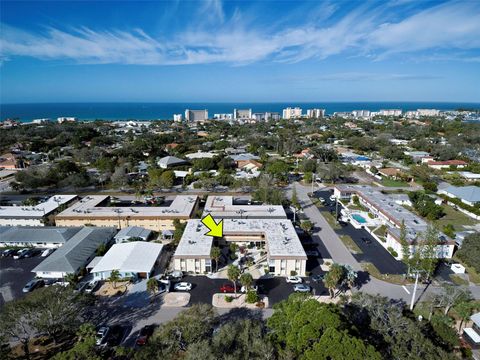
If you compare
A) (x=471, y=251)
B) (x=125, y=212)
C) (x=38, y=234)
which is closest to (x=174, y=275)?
(x=125, y=212)

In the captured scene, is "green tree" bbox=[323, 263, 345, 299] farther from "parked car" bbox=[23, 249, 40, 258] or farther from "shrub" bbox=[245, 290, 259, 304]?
"parked car" bbox=[23, 249, 40, 258]

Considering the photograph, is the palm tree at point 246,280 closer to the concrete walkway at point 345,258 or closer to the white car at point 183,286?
the white car at point 183,286

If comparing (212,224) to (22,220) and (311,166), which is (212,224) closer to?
(22,220)

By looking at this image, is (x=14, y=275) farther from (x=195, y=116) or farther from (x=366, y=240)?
(x=195, y=116)

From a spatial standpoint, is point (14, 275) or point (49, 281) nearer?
point (49, 281)

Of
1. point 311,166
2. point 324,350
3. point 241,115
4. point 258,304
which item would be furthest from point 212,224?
point 241,115

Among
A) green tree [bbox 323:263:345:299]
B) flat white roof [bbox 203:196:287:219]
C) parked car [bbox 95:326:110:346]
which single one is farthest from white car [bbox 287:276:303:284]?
parked car [bbox 95:326:110:346]
